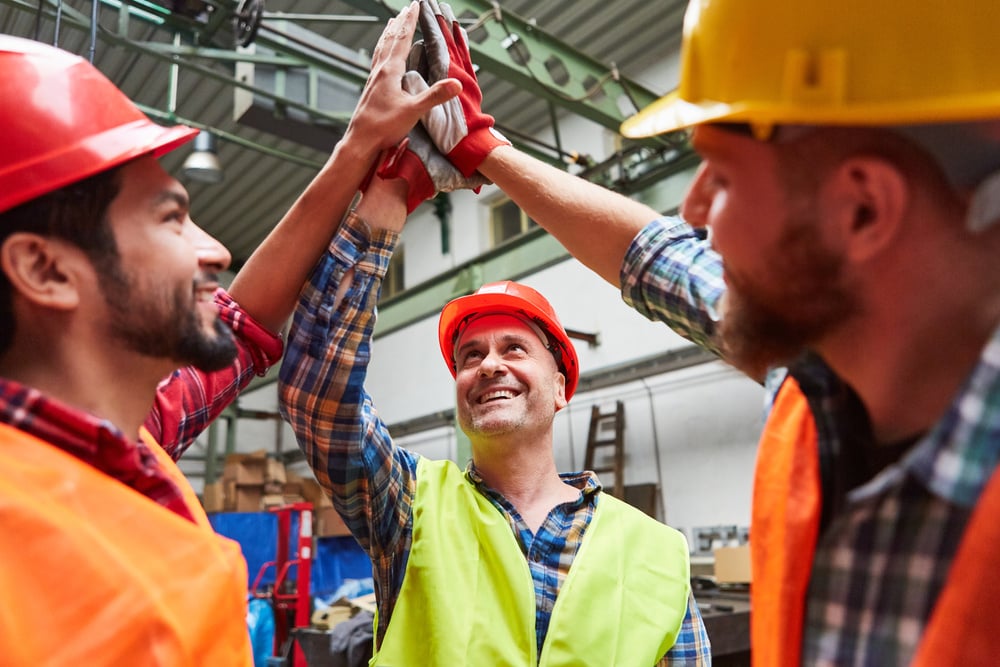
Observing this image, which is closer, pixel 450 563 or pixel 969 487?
pixel 969 487

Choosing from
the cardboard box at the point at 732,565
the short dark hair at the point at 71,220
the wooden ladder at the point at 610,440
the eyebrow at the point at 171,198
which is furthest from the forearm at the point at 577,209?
the wooden ladder at the point at 610,440

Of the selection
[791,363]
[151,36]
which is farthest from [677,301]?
[151,36]

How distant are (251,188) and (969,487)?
11254 mm

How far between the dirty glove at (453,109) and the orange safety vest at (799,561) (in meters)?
0.95

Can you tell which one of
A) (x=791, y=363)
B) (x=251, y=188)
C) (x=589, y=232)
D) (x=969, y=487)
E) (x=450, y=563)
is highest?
(x=251, y=188)

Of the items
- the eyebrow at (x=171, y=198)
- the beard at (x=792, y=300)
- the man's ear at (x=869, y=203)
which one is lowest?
the beard at (x=792, y=300)

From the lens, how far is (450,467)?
230 centimetres

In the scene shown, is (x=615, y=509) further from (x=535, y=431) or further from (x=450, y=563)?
(x=450, y=563)

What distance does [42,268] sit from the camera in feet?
4.16

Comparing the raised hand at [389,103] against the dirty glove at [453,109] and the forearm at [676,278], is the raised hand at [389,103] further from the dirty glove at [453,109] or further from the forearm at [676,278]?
the forearm at [676,278]

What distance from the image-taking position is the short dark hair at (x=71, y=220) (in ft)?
4.10

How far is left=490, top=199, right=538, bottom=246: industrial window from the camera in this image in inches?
387

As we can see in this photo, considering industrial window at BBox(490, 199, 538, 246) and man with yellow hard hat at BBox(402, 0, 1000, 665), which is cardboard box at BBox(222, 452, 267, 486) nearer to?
industrial window at BBox(490, 199, 538, 246)

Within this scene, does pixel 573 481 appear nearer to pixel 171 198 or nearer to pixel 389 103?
pixel 389 103
